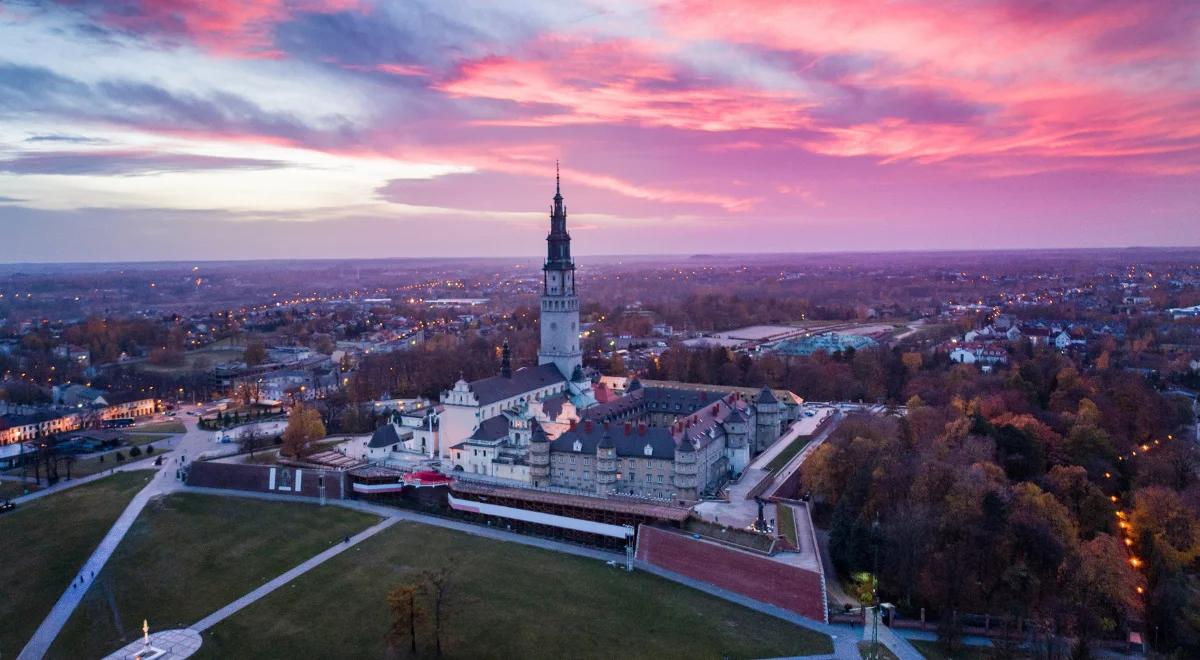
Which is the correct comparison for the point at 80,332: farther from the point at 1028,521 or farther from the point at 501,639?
the point at 1028,521

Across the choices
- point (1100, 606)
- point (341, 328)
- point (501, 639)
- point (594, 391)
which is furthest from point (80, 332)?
point (1100, 606)

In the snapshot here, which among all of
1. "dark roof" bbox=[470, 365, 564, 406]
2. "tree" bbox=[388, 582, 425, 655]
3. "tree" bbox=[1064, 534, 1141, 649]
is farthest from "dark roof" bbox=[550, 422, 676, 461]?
"tree" bbox=[1064, 534, 1141, 649]

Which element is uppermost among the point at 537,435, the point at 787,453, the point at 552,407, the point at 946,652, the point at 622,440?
the point at 552,407

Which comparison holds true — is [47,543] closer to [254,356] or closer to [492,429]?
[492,429]

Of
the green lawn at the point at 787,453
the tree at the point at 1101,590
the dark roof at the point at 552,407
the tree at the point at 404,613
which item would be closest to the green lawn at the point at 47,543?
the tree at the point at 404,613

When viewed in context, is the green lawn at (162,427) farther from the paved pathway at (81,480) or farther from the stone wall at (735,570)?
the stone wall at (735,570)

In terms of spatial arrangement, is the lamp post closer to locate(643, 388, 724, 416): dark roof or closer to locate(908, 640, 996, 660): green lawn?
locate(908, 640, 996, 660): green lawn

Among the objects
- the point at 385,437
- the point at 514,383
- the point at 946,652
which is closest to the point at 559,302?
the point at 514,383
